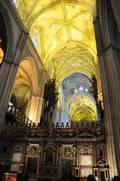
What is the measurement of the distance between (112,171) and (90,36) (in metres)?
12.9

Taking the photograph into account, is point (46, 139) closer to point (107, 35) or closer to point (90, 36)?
point (107, 35)

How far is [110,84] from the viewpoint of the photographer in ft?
21.8

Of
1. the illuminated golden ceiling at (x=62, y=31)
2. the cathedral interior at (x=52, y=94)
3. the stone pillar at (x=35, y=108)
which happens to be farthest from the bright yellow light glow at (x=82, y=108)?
the stone pillar at (x=35, y=108)

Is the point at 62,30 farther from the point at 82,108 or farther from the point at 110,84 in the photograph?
the point at 82,108

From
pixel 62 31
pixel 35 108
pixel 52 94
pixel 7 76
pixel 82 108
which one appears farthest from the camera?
pixel 82 108

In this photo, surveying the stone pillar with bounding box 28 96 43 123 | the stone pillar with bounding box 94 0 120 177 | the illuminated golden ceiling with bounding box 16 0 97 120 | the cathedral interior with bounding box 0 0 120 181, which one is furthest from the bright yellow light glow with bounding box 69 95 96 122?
the stone pillar with bounding box 94 0 120 177

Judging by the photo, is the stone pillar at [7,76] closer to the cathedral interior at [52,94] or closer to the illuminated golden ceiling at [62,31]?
the cathedral interior at [52,94]

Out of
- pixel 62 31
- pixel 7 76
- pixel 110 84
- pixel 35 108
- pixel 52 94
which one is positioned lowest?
pixel 110 84

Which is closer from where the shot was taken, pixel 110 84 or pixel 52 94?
pixel 110 84

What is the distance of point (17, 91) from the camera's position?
1808 cm

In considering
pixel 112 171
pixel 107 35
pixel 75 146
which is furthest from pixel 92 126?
pixel 107 35

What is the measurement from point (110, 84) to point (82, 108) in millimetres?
23631

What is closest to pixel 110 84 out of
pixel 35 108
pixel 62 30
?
pixel 35 108

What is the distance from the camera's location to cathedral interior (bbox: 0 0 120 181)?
6332mm
